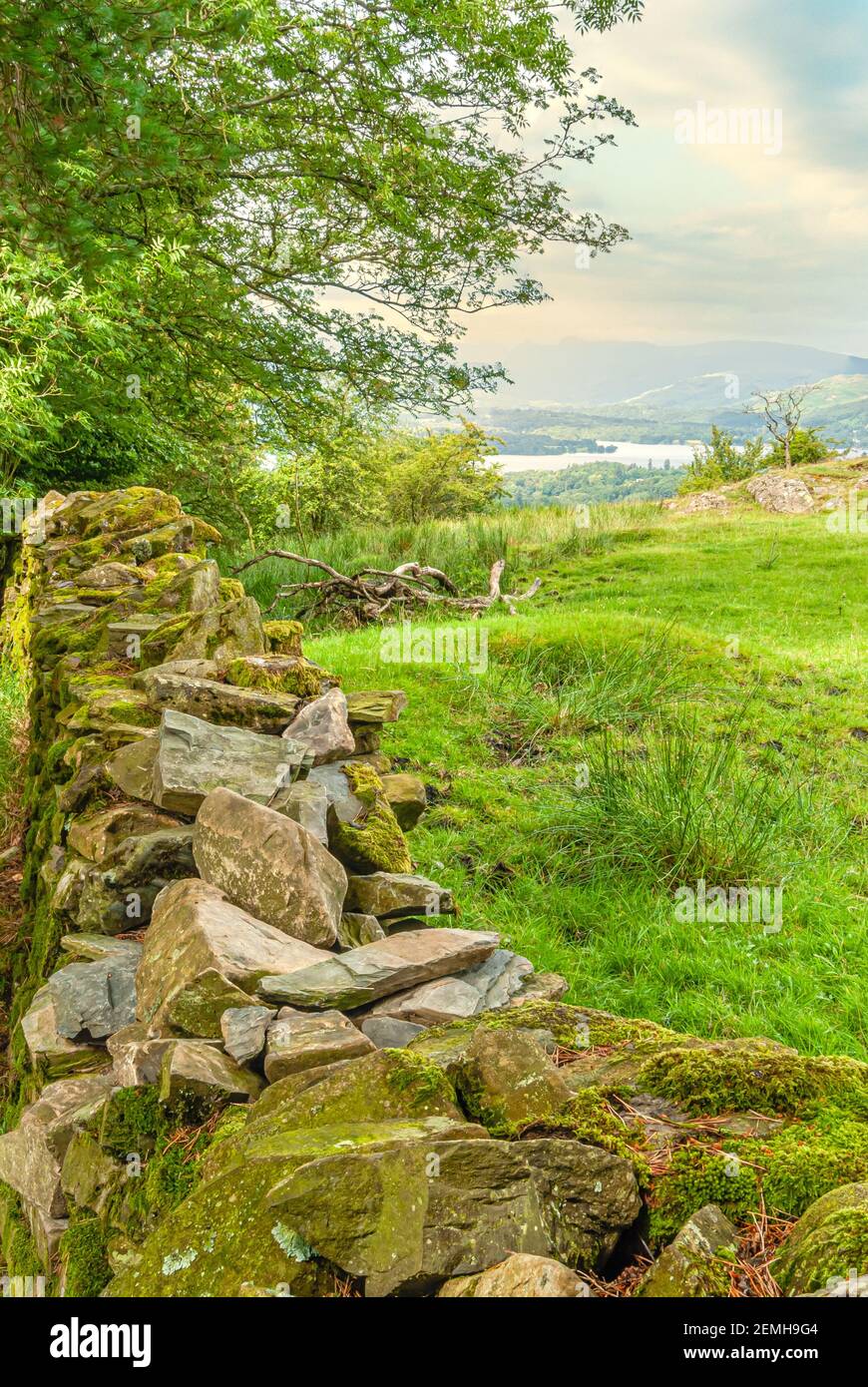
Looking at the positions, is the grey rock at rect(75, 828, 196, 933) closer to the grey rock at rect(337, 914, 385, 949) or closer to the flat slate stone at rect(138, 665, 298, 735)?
the grey rock at rect(337, 914, 385, 949)

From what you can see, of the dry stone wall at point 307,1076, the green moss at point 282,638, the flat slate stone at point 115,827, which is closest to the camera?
the dry stone wall at point 307,1076

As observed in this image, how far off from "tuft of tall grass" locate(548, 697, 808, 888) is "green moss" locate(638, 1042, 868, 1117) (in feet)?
9.47

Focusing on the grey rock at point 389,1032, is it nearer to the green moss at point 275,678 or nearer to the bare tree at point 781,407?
the green moss at point 275,678

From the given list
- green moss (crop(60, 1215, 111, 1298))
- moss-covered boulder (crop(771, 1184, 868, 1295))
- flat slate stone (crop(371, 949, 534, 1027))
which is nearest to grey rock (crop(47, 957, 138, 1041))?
green moss (crop(60, 1215, 111, 1298))

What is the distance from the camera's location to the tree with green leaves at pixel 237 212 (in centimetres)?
587

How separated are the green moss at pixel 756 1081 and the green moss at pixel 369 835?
1.66 m

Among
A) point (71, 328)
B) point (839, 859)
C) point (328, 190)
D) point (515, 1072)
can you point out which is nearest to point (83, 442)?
point (71, 328)

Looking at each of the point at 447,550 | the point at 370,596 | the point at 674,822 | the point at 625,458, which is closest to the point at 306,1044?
the point at 674,822

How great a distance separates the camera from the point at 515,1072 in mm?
1810

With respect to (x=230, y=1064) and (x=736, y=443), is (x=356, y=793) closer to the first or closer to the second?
(x=230, y=1064)

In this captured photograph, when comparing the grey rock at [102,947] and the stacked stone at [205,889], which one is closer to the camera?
the stacked stone at [205,889]

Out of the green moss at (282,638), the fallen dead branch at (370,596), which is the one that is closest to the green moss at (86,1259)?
the green moss at (282,638)

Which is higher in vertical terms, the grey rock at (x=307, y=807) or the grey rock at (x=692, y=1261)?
the grey rock at (x=307, y=807)
